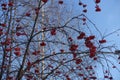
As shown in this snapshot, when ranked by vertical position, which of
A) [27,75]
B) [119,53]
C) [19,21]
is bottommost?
[27,75]

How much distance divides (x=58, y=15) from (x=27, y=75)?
6.48 metres

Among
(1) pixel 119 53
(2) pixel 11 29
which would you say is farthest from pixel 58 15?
(1) pixel 119 53

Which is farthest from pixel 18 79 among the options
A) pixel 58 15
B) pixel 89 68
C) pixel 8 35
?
pixel 58 15

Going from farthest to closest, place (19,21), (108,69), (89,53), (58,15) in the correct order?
(58,15)
(19,21)
(108,69)
(89,53)

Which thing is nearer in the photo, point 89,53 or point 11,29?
point 89,53

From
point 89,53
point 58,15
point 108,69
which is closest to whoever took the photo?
point 89,53

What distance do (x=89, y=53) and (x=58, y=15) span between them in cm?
712

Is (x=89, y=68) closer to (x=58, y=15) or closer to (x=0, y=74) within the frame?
(x=0, y=74)

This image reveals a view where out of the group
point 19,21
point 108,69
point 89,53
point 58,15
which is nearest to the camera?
point 89,53

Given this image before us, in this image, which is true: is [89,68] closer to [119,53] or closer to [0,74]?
[119,53]

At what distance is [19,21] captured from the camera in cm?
603

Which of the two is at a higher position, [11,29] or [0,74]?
[11,29]

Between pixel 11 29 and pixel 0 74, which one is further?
pixel 11 29

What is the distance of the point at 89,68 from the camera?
19.5 ft
